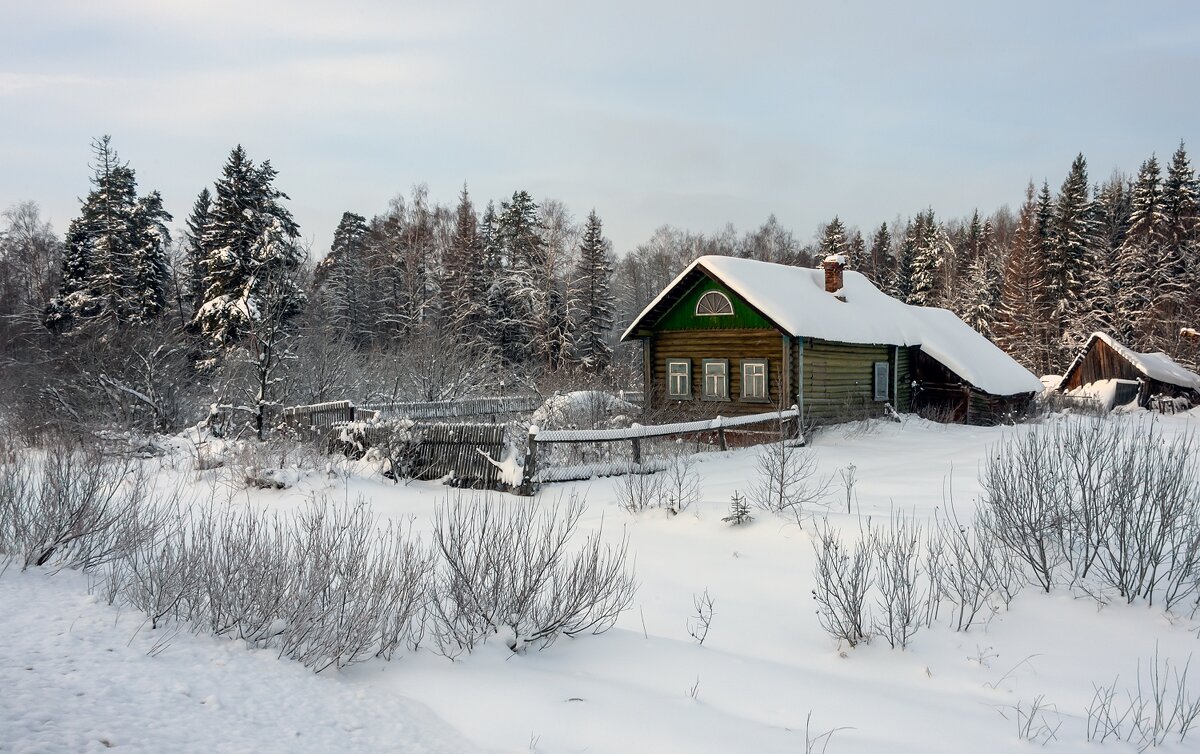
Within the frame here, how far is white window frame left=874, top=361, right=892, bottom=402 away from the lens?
23.4m

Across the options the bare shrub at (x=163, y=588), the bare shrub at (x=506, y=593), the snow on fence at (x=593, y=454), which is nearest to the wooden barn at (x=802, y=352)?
the snow on fence at (x=593, y=454)

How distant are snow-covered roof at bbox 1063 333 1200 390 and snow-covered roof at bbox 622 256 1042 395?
649 cm

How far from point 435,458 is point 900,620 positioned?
28.6 feet

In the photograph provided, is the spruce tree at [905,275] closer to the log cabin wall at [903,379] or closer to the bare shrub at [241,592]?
the log cabin wall at [903,379]

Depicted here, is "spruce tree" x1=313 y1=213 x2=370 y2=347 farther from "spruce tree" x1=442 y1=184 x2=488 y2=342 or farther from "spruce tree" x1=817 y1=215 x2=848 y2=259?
"spruce tree" x1=817 y1=215 x2=848 y2=259

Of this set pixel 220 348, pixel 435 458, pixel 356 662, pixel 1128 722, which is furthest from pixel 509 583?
Result: pixel 220 348

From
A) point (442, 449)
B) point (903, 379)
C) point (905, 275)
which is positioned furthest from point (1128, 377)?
point (442, 449)

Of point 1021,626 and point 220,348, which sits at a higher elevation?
point 220,348

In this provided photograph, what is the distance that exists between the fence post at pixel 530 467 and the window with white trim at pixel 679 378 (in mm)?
11036

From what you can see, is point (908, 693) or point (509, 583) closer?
point (908, 693)

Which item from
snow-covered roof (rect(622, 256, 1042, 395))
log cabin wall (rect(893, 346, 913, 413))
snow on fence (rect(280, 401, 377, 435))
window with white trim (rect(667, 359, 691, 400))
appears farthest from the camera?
log cabin wall (rect(893, 346, 913, 413))

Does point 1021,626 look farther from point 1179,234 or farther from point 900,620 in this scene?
point 1179,234

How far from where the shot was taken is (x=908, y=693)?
482 centimetres

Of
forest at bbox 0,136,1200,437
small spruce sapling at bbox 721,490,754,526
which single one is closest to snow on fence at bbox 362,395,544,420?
forest at bbox 0,136,1200,437
